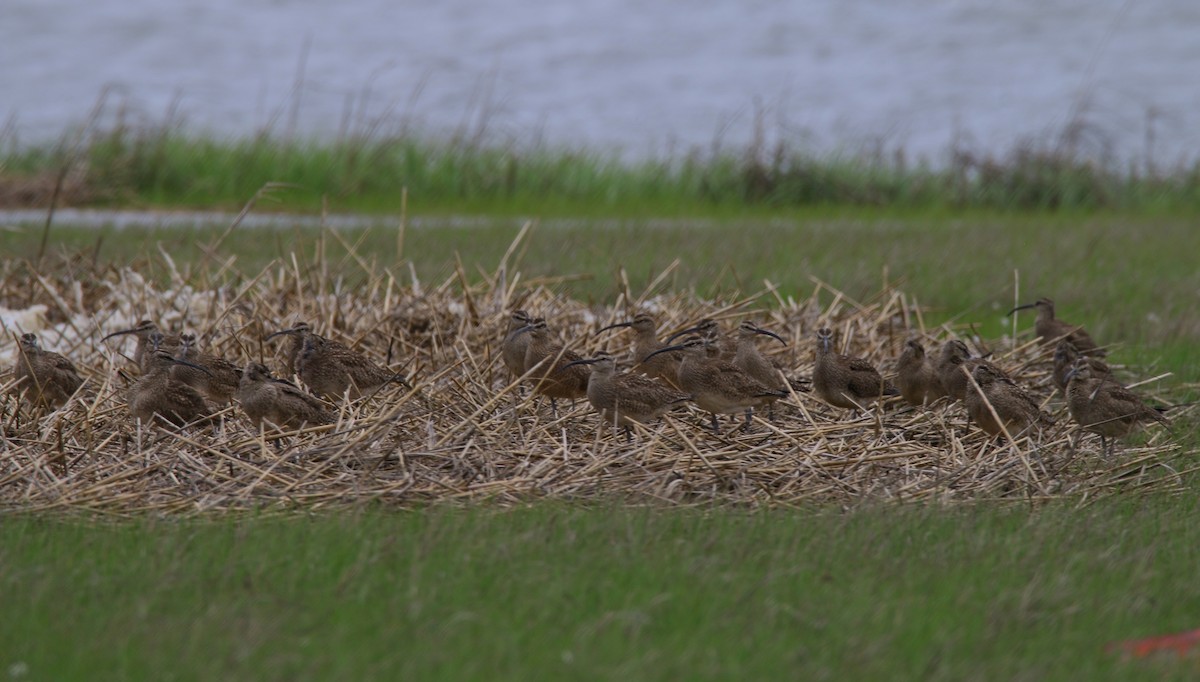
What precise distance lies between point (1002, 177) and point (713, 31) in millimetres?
16484

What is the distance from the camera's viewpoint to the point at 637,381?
26.5ft

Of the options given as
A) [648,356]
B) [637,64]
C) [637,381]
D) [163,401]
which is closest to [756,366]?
[648,356]

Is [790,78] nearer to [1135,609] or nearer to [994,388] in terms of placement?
[994,388]

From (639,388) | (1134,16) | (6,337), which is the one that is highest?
(1134,16)

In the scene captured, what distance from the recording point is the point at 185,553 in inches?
235

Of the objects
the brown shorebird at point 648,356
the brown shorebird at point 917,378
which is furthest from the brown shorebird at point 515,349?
the brown shorebird at point 917,378

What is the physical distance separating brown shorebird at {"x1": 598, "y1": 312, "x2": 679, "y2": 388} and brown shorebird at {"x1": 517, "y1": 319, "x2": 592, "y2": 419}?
0.42m

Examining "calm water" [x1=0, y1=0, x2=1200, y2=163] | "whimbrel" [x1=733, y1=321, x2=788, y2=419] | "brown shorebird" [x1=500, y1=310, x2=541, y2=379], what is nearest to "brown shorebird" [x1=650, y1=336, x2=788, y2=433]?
"whimbrel" [x1=733, y1=321, x2=788, y2=419]

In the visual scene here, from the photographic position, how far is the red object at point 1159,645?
516 centimetres

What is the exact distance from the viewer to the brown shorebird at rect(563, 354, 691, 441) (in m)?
8.02

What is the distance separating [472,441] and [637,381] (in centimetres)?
94

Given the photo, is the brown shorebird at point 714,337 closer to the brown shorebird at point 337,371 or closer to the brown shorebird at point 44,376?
the brown shorebird at point 337,371

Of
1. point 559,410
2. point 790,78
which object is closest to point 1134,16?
point 790,78

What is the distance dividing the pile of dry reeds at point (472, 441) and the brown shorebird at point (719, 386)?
161mm
